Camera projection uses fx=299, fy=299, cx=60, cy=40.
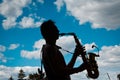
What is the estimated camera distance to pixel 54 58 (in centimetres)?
701

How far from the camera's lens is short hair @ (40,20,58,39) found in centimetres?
746

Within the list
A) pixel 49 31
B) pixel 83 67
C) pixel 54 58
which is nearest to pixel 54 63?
pixel 54 58

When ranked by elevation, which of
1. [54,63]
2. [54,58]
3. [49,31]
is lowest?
[54,63]

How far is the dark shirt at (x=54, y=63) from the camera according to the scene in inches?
271

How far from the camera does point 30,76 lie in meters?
152

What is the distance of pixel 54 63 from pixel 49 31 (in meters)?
0.92

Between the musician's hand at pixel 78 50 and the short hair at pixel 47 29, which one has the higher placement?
the short hair at pixel 47 29

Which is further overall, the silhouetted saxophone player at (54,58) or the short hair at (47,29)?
the short hair at (47,29)

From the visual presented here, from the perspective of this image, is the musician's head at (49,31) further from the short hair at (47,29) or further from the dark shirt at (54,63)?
the dark shirt at (54,63)

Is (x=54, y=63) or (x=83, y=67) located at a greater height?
(x=54, y=63)

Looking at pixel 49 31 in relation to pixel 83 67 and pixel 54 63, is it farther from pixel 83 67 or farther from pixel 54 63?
pixel 83 67

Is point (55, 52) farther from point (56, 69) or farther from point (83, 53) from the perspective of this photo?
point (83, 53)

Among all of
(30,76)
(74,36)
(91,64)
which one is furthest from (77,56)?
(30,76)

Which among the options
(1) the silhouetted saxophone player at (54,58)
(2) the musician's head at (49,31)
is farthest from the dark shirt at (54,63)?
(2) the musician's head at (49,31)
